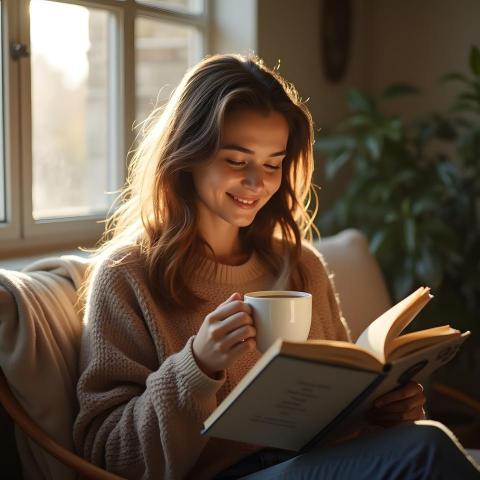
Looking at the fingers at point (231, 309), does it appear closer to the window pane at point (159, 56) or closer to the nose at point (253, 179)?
the nose at point (253, 179)

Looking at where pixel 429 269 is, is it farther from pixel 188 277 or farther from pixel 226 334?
pixel 226 334

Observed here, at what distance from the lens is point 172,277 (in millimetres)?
1720

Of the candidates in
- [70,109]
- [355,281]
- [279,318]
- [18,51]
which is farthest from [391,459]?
[70,109]

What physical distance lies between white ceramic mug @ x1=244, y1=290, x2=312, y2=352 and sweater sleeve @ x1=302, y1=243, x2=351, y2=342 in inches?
23.4

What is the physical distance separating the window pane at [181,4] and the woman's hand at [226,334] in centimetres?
160

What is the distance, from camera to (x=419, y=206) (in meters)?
2.97

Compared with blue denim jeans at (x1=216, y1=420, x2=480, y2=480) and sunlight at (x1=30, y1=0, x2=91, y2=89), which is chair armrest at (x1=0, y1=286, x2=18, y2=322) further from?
sunlight at (x1=30, y1=0, x2=91, y2=89)

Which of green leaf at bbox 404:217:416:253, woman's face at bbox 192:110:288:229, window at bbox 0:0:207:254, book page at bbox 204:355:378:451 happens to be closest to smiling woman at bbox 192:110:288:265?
woman's face at bbox 192:110:288:229

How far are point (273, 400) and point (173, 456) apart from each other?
0.31 meters

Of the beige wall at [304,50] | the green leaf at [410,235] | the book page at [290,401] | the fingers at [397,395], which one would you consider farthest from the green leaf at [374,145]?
the book page at [290,401]

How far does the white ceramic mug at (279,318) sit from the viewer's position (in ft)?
4.28

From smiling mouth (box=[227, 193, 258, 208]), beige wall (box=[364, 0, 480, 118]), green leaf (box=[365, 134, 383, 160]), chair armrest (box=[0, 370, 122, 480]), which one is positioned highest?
beige wall (box=[364, 0, 480, 118])

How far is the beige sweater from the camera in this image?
4.94ft

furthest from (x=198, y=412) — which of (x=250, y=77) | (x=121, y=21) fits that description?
(x=121, y=21)
